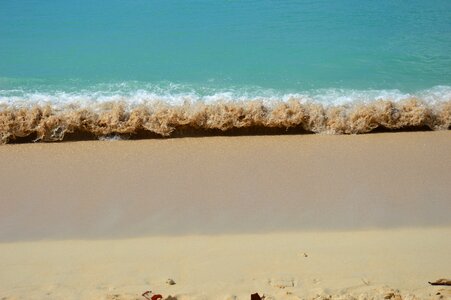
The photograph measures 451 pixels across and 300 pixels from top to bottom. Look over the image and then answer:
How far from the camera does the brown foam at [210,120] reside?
6.36 meters

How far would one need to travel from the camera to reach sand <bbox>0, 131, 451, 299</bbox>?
429cm

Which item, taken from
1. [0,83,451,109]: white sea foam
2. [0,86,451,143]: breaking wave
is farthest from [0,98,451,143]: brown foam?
[0,83,451,109]: white sea foam

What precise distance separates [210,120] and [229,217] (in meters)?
1.67

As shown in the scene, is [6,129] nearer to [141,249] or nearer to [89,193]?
[89,193]

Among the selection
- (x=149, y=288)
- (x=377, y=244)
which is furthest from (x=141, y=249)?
(x=377, y=244)

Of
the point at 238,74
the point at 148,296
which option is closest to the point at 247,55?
the point at 238,74

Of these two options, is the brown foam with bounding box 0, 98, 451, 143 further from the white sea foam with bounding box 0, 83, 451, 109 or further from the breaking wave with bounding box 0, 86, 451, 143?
the white sea foam with bounding box 0, 83, 451, 109

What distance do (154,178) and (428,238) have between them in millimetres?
2547

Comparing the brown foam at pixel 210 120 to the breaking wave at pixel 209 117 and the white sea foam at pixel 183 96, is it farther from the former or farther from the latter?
the white sea foam at pixel 183 96

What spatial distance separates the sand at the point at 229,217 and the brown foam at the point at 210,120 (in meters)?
0.18

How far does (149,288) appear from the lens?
421 centimetres

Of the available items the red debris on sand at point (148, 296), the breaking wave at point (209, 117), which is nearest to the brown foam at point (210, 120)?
the breaking wave at point (209, 117)

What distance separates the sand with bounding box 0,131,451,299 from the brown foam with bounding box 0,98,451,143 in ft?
0.58

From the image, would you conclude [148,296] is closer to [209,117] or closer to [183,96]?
[209,117]
